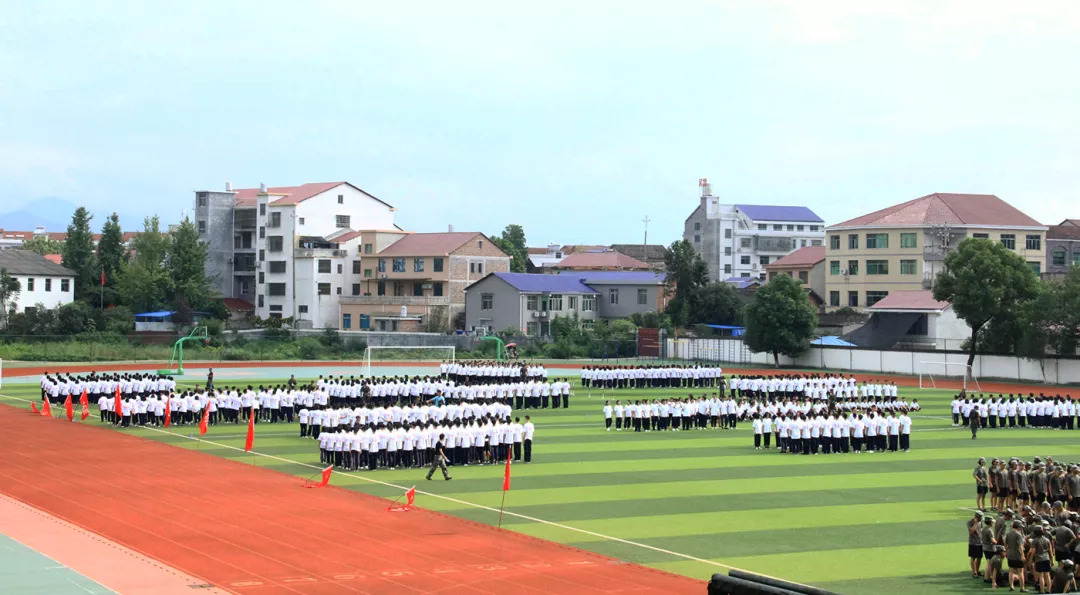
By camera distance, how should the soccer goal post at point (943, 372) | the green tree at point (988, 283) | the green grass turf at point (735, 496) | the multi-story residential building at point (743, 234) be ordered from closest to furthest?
the green grass turf at point (735, 496), the green tree at point (988, 283), the soccer goal post at point (943, 372), the multi-story residential building at point (743, 234)

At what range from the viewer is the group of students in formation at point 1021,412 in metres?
35.5

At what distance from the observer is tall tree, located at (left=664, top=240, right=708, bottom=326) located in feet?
250

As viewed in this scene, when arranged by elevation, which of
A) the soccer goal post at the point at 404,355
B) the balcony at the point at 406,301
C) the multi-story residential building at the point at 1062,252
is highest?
the multi-story residential building at the point at 1062,252

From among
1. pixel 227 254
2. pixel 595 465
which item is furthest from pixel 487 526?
pixel 227 254

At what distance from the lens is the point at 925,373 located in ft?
188

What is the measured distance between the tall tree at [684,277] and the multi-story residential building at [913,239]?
9.57 metres

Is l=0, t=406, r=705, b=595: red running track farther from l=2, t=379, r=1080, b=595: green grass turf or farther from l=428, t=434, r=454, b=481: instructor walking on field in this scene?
l=428, t=434, r=454, b=481: instructor walking on field

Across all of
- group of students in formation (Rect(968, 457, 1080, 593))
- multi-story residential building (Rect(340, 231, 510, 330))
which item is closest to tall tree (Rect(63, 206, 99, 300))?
multi-story residential building (Rect(340, 231, 510, 330))

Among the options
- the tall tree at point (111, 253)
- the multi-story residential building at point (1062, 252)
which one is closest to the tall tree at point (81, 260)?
the tall tree at point (111, 253)

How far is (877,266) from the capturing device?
247 ft

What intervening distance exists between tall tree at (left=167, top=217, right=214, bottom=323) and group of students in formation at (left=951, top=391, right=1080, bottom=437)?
5574 centimetres

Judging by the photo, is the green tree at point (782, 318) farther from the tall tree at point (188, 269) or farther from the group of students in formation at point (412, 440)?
the tall tree at point (188, 269)

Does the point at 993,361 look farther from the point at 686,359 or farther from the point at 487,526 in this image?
the point at 487,526

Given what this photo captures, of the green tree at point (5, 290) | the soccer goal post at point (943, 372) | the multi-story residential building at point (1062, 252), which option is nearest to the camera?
the soccer goal post at point (943, 372)
